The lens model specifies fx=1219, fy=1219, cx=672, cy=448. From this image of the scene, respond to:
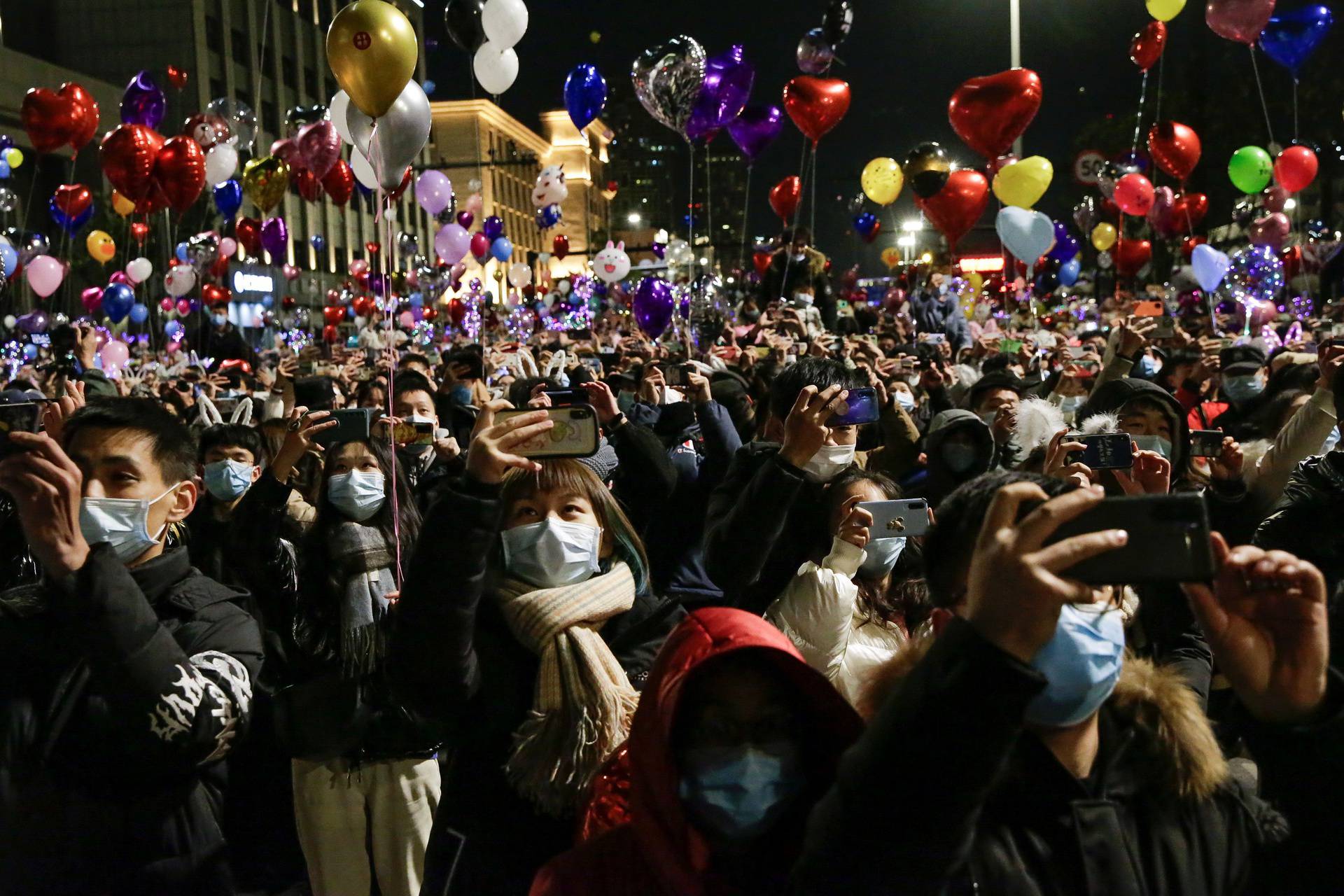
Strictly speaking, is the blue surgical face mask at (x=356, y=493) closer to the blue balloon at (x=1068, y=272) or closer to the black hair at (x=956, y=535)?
the black hair at (x=956, y=535)

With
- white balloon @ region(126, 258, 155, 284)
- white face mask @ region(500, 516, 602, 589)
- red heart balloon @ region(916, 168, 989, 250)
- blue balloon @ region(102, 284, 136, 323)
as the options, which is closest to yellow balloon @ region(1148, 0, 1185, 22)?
red heart balloon @ region(916, 168, 989, 250)

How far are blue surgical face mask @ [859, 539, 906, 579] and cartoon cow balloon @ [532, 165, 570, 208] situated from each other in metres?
21.4

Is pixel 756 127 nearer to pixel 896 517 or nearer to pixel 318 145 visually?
pixel 318 145

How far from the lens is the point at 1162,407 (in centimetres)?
471

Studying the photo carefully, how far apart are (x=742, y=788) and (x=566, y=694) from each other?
2.93 feet

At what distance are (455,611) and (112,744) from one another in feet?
2.52

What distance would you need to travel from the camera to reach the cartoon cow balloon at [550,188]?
968 inches

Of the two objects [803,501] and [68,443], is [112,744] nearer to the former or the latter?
[68,443]

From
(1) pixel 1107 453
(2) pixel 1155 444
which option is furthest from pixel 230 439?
(2) pixel 1155 444

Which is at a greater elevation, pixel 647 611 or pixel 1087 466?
pixel 1087 466

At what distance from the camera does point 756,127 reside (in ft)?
46.6

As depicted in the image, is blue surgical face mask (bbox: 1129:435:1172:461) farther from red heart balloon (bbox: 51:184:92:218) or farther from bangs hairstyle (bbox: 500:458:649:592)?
red heart balloon (bbox: 51:184:92:218)

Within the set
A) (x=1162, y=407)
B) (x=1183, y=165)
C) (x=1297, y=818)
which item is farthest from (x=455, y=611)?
(x=1183, y=165)

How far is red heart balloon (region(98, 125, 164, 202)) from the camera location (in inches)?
493
